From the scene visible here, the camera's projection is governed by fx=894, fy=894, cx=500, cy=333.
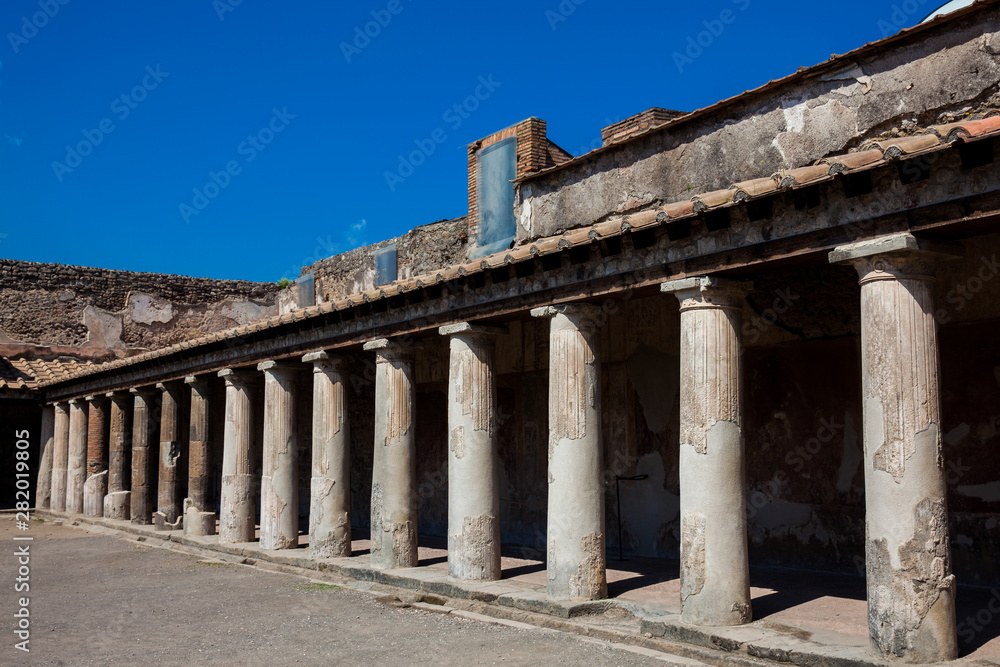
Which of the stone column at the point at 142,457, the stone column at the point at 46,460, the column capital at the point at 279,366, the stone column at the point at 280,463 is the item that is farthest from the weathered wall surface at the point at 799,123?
the stone column at the point at 46,460

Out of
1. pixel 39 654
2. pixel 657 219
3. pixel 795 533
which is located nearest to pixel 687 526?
pixel 657 219

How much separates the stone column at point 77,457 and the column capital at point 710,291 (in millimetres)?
16239

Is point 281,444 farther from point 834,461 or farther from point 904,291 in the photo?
point 904,291

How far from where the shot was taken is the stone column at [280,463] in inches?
472

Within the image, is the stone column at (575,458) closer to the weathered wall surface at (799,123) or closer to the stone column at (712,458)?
the stone column at (712,458)

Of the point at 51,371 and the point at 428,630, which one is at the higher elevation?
the point at 51,371

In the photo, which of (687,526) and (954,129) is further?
(687,526)

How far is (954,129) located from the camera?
4.96m

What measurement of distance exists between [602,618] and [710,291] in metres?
2.79

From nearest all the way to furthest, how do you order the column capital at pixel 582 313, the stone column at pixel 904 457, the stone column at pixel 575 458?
the stone column at pixel 904 457 < the stone column at pixel 575 458 < the column capital at pixel 582 313

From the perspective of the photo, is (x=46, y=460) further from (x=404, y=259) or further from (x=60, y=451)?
(x=404, y=259)

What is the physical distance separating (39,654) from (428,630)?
294cm

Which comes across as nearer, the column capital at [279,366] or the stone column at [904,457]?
the stone column at [904,457]

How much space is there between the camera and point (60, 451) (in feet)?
66.1
